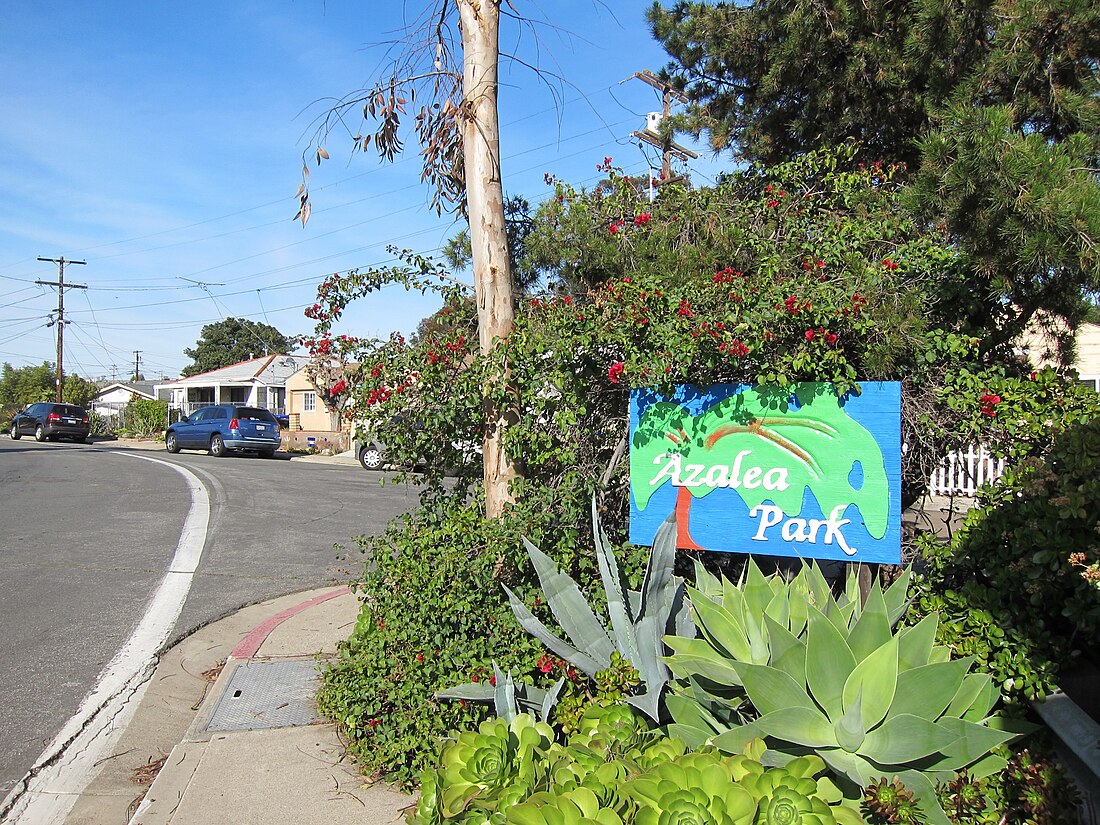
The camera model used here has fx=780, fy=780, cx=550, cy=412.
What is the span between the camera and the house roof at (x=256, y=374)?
45188 mm

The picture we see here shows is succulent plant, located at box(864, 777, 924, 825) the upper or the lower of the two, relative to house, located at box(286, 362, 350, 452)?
lower

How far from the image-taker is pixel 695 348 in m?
3.60

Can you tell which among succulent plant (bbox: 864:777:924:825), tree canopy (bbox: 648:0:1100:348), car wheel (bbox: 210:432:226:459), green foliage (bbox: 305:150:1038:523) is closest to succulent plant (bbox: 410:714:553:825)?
succulent plant (bbox: 864:777:924:825)

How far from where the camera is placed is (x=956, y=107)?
12.6 feet

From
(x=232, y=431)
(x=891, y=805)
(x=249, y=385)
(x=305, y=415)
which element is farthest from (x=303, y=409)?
(x=891, y=805)

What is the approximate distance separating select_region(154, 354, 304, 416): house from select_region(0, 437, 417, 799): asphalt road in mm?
28155

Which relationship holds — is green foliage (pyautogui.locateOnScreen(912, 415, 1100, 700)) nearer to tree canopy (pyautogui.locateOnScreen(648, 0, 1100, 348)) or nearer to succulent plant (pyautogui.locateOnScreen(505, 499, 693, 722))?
tree canopy (pyautogui.locateOnScreen(648, 0, 1100, 348))

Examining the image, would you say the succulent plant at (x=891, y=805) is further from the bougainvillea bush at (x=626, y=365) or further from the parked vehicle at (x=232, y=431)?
the parked vehicle at (x=232, y=431)

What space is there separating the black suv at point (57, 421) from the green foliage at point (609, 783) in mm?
40811

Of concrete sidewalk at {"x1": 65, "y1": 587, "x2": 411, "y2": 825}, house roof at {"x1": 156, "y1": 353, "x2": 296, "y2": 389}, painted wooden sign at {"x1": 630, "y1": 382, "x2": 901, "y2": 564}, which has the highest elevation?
house roof at {"x1": 156, "y1": 353, "x2": 296, "y2": 389}

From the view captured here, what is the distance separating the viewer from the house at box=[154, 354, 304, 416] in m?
45.4

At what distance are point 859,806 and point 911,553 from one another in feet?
6.26

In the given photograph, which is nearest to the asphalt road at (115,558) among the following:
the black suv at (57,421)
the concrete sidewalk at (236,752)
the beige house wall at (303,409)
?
the concrete sidewalk at (236,752)

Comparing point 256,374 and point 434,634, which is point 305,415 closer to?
point 256,374
